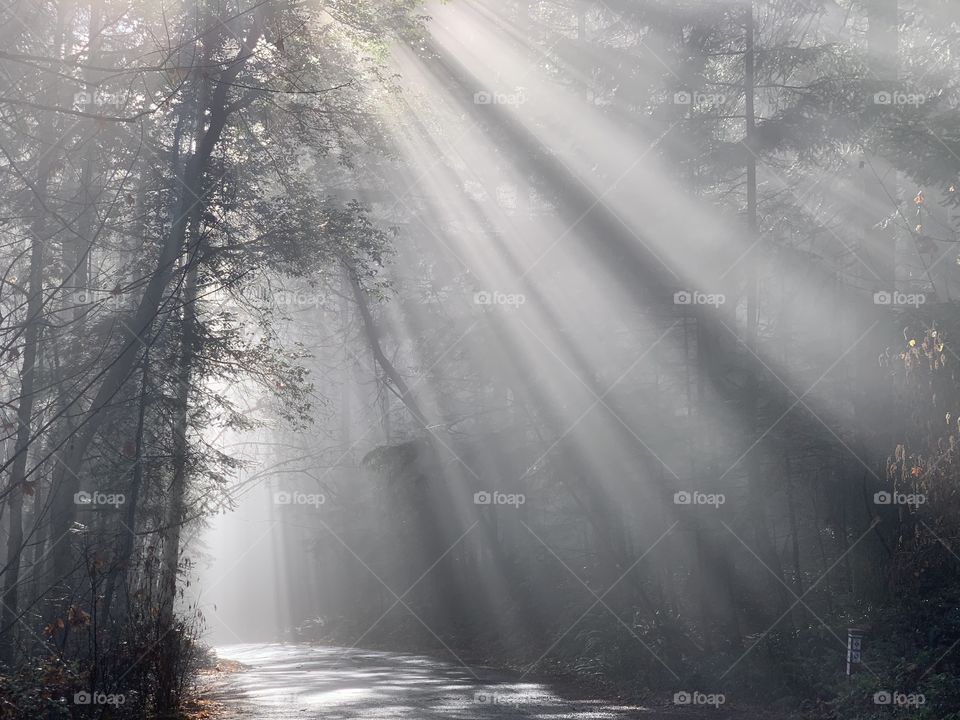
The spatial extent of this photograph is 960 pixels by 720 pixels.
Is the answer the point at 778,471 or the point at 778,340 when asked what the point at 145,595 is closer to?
the point at 778,471

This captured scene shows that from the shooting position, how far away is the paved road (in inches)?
501

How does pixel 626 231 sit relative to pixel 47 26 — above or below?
below

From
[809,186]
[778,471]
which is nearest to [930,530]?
[778,471]

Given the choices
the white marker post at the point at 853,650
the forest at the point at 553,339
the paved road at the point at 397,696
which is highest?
the forest at the point at 553,339

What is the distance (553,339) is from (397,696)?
332 inches

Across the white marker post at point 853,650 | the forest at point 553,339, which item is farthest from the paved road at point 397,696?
the white marker post at point 853,650

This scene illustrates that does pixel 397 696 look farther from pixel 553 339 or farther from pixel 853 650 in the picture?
pixel 553 339

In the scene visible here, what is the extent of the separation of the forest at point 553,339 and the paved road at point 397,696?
0.56 feet

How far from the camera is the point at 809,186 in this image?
28.6m

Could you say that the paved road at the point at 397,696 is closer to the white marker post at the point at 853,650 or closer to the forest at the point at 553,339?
the forest at the point at 553,339

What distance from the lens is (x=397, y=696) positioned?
15008 millimetres

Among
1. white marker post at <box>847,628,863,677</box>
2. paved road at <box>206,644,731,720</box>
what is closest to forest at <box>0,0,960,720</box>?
white marker post at <box>847,628,863,677</box>

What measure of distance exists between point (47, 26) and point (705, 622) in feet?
45.1

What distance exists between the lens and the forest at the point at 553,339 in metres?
12.7
